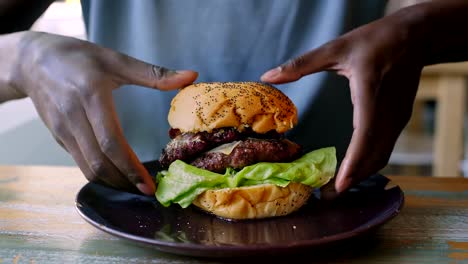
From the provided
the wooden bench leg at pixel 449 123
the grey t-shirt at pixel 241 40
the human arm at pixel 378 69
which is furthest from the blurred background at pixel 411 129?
the human arm at pixel 378 69

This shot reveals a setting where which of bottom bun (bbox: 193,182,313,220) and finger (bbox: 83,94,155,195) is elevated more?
finger (bbox: 83,94,155,195)

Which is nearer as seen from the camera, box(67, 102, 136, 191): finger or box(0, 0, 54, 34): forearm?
box(67, 102, 136, 191): finger

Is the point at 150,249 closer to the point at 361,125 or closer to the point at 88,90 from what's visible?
the point at 88,90

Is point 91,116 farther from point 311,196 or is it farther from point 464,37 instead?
point 464,37

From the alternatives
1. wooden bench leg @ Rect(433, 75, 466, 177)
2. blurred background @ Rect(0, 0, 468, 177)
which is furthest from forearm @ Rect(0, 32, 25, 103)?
wooden bench leg @ Rect(433, 75, 466, 177)

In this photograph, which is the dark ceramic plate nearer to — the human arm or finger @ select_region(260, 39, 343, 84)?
the human arm

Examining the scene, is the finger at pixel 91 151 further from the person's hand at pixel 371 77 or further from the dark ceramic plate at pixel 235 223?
the person's hand at pixel 371 77
